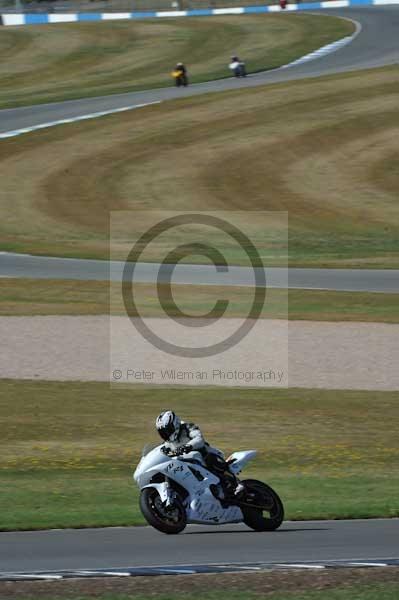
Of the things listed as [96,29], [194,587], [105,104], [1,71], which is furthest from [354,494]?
[96,29]

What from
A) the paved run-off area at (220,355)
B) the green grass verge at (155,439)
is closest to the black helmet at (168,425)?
the green grass verge at (155,439)

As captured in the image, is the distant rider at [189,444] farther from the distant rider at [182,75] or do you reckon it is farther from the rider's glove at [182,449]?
the distant rider at [182,75]

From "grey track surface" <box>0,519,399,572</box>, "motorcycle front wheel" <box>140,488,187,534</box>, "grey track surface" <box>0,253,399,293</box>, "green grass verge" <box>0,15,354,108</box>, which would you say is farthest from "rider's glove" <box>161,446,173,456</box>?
"green grass verge" <box>0,15,354,108</box>

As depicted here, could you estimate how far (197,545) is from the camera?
12055 mm

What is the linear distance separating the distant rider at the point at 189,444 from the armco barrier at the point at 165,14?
78.8m

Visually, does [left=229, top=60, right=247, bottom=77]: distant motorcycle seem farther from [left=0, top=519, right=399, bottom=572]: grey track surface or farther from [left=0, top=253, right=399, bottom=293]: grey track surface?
[left=0, top=519, right=399, bottom=572]: grey track surface

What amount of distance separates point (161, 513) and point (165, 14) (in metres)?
85.0

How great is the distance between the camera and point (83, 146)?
4916 cm

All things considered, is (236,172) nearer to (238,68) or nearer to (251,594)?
(238,68)

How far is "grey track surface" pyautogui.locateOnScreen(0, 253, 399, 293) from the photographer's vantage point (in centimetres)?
3048

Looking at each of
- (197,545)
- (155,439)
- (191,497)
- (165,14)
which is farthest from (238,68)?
(197,545)

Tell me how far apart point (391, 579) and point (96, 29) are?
7338 centimetres

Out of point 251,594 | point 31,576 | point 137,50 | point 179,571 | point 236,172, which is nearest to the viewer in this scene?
point 251,594

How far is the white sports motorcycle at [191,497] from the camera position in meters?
12.2
